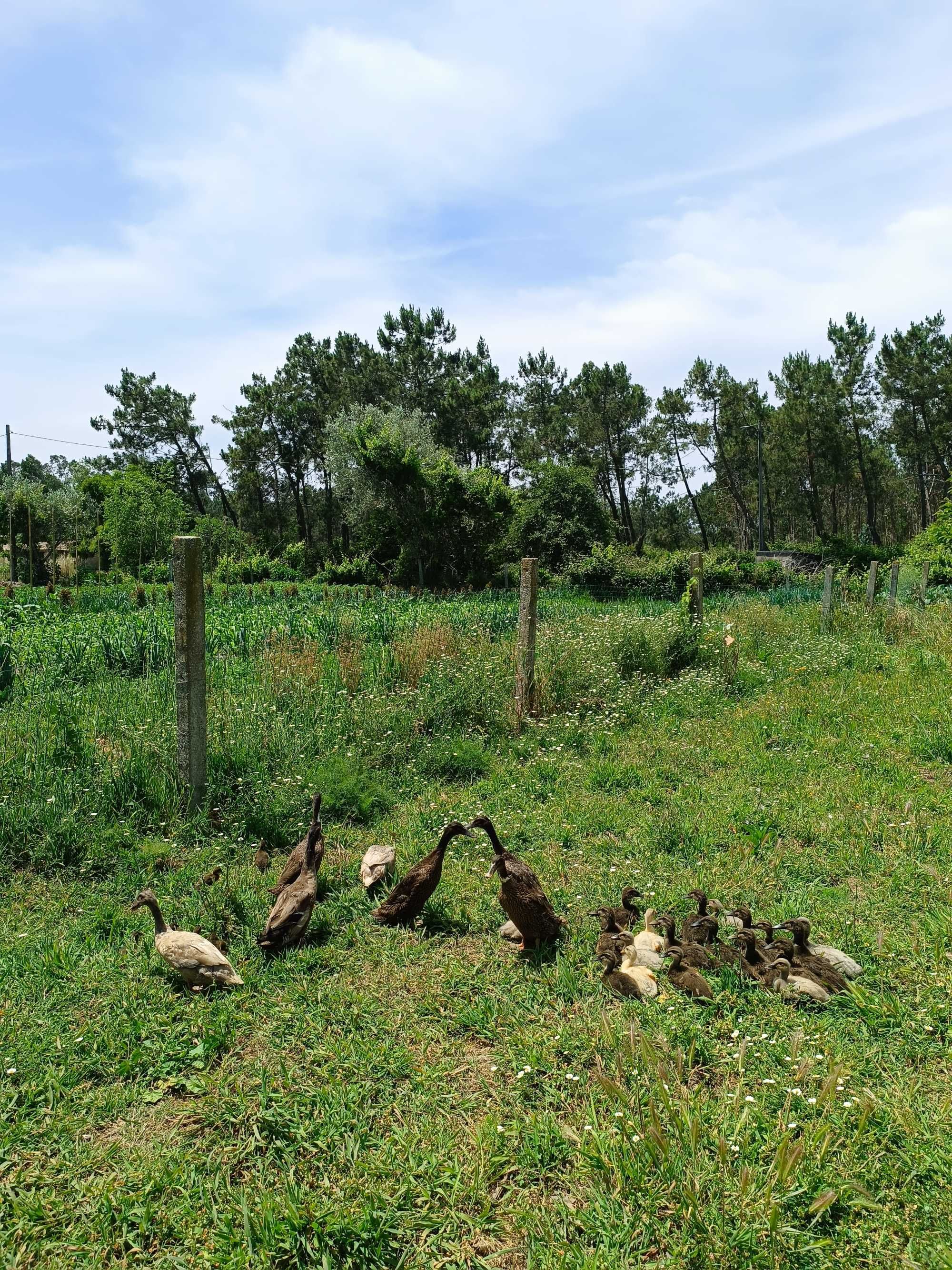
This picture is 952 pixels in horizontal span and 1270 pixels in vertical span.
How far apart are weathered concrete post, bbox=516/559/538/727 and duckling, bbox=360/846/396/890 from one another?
3130 mm

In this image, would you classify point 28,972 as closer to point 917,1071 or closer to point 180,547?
point 180,547

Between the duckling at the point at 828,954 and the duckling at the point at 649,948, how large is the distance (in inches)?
20.6

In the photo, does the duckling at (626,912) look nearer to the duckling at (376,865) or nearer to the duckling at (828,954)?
the duckling at (828,954)

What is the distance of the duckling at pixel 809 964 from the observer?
10.5 ft

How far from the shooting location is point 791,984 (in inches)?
124

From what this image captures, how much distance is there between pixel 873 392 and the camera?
41000 millimetres

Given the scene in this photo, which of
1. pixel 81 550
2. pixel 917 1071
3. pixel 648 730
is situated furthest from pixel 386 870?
pixel 81 550

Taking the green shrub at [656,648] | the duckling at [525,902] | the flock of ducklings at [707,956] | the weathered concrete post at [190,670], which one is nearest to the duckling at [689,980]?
the flock of ducklings at [707,956]

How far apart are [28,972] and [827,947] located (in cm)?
346

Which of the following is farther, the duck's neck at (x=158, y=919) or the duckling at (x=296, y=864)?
the duckling at (x=296, y=864)

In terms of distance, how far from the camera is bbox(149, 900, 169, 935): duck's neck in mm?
3332

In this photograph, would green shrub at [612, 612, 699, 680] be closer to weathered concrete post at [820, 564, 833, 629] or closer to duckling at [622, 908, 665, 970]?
weathered concrete post at [820, 564, 833, 629]

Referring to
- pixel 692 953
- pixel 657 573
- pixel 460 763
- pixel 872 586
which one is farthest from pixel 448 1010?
pixel 657 573

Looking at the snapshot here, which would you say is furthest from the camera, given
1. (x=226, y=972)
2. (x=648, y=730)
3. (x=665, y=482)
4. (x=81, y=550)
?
(x=665, y=482)
